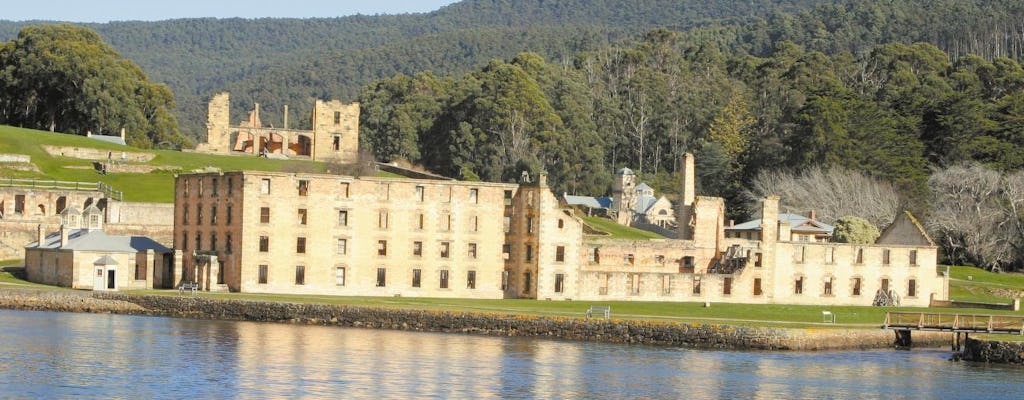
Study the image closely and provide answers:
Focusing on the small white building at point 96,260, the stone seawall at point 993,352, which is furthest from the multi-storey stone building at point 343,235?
the stone seawall at point 993,352

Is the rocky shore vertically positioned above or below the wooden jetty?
below

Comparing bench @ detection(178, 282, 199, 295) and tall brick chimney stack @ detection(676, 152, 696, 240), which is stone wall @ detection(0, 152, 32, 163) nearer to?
bench @ detection(178, 282, 199, 295)

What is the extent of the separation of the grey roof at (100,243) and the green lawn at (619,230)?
3733 cm

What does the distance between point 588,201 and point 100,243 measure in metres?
70.5

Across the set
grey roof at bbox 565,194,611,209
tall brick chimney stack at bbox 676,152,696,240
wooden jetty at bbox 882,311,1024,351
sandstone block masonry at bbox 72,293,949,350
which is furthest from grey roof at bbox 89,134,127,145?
wooden jetty at bbox 882,311,1024,351

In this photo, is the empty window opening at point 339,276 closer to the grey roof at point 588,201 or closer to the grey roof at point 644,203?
the grey roof at point 588,201

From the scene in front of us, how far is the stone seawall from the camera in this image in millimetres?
68062

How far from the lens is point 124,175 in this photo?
123562mm

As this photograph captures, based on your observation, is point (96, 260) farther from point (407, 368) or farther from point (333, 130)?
point (333, 130)

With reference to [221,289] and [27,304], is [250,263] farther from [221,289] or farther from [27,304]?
[27,304]

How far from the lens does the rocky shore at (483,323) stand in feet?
242

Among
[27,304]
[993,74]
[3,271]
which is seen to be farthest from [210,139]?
[993,74]

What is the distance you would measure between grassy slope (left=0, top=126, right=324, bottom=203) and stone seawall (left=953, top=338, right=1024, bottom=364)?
60.4 meters

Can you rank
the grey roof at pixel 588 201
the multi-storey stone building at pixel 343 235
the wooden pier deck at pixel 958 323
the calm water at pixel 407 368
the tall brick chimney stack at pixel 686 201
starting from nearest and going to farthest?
the calm water at pixel 407 368 → the wooden pier deck at pixel 958 323 → the multi-storey stone building at pixel 343 235 → the tall brick chimney stack at pixel 686 201 → the grey roof at pixel 588 201
